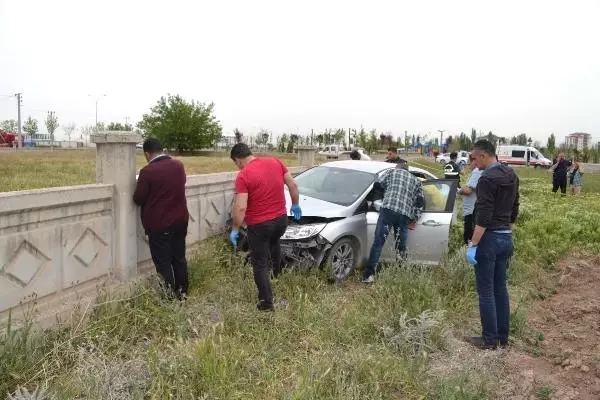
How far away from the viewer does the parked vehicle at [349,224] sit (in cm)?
589

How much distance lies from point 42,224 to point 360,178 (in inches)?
170

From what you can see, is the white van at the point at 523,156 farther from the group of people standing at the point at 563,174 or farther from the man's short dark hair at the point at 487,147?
the man's short dark hair at the point at 487,147

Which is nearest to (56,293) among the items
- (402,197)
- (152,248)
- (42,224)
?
(42,224)

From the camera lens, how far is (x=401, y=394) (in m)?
3.48

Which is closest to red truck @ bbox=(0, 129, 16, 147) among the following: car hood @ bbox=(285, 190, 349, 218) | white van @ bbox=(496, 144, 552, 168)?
white van @ bbox=(496, 144, 552, 168)

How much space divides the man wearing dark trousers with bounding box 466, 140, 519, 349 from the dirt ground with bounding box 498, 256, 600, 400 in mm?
282

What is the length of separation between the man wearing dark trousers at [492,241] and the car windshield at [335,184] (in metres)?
2.35

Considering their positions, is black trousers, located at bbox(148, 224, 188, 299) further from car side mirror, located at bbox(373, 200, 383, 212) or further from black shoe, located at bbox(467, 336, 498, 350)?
black shoe, located at bbox(467, 336, 498, 350)

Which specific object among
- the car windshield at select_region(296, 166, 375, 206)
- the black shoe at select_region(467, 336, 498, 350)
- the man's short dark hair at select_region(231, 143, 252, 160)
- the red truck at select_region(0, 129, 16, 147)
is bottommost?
the black shoe at select_region(467, 336, 498, 350)

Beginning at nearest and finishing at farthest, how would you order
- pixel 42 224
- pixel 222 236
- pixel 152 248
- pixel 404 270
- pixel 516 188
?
pixel 42 224
pixel 516 188
pixel 152 248
pixel 404 270
pixel 222 236

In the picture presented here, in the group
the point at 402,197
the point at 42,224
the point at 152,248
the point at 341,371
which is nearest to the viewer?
the point at 341,371

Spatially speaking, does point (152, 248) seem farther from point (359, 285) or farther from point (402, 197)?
point (402, 197)

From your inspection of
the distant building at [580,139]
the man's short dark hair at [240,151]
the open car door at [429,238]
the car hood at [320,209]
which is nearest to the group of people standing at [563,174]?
the open car door at [429,238]

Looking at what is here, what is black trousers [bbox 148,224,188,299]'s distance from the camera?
4930mm
